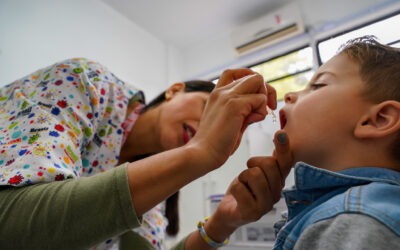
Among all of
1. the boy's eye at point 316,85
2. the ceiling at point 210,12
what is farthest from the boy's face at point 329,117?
the ceiling at point 210,12

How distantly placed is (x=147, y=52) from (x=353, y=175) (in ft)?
8.45

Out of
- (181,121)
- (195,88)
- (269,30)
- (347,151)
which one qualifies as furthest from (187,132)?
(269,30)

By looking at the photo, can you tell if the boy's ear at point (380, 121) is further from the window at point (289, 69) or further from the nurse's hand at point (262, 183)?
the window at point (289, 69)

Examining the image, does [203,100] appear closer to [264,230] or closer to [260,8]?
[264,230]

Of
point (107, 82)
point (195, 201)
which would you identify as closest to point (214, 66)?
point (195, 201)

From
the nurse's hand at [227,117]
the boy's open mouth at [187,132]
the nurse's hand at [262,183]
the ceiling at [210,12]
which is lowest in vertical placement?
the nurse's hand at [262,183]

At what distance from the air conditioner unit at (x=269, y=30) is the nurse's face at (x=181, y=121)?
164cm

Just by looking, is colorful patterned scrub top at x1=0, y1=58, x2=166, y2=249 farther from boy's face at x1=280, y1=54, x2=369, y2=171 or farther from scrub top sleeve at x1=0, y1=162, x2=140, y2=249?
boy's face at x1=280, y1=54, x2=369, y2=171

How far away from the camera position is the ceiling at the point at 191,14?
2457 mm

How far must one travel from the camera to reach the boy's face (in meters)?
0.60

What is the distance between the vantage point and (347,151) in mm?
587

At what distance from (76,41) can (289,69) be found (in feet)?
5.99

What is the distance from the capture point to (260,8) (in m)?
2.52

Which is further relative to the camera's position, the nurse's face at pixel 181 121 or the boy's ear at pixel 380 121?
the nurse's face at pixel 181 121
